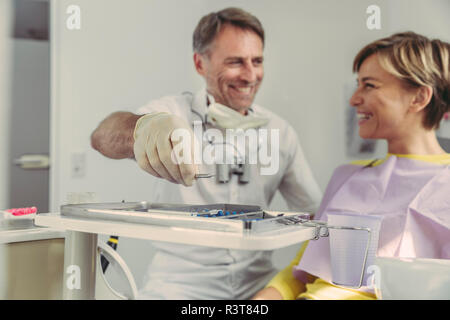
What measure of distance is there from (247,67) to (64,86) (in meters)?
0.68

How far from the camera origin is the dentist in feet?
5.40

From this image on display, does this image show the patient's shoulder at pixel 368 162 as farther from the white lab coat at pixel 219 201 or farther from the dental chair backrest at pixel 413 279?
the dental chair backrest at pixel 413 279

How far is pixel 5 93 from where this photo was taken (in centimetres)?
165

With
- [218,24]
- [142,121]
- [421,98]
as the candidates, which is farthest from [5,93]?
[421,98]

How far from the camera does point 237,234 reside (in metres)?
0.87

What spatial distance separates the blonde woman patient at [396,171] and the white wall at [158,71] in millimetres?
103

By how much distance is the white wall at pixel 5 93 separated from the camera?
1.64 m

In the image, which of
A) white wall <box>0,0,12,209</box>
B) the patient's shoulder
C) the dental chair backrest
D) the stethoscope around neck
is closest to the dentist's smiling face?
the stethoscope around neck

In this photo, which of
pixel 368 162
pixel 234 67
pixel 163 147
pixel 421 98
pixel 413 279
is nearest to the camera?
pixel 413 279

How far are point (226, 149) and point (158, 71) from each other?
401mm

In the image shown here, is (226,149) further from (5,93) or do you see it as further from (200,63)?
(5,93)

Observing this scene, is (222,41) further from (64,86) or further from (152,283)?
(152,283)

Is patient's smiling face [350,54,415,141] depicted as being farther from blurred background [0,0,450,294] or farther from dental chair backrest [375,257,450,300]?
dental chair backrest [375,257,450,300]

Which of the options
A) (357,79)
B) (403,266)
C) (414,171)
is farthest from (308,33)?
(403,266)
